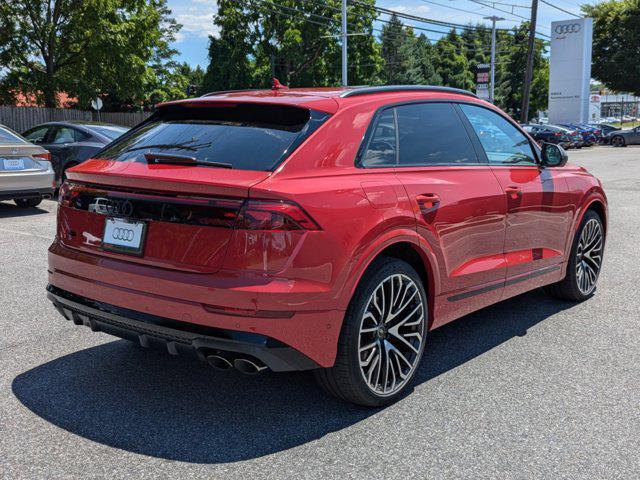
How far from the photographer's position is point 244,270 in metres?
2.96

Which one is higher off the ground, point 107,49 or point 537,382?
point 107,49

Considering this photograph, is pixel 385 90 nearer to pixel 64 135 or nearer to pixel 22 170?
pixel 22 170

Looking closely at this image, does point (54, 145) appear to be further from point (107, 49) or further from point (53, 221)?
point (107, 49)

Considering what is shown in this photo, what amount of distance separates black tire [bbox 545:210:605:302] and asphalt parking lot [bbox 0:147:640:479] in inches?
19.8

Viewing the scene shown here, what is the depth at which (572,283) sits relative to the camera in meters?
5.45

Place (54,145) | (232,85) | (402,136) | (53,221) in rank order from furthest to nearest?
(232,85), (54,145), (53,221), (402,136)

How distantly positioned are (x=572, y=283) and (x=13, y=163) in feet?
27.3

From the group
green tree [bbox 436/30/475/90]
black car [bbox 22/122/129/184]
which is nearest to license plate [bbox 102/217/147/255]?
black car [bbox 22/122/129/184]

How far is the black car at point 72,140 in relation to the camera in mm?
11862

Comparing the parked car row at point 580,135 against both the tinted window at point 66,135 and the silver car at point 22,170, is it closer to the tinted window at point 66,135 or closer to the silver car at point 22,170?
the tinted window at point 66,135

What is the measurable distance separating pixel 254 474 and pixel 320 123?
1726 mm

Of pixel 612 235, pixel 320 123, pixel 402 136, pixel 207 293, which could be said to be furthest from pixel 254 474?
pixel 612 235

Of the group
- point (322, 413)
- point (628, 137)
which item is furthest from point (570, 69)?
point (322, 413)

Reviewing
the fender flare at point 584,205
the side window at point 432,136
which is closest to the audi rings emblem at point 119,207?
the side window at point 432,136
